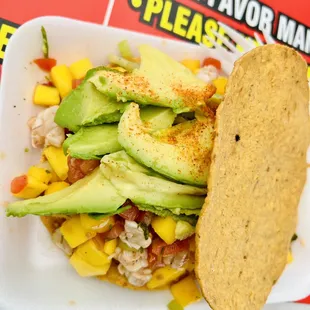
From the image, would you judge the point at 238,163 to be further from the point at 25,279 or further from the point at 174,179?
the point at 25,279

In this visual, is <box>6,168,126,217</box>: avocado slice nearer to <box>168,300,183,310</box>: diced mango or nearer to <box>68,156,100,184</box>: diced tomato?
<box>68,156,100,184</box>: diced tomato

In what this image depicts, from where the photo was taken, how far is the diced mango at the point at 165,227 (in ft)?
5.74

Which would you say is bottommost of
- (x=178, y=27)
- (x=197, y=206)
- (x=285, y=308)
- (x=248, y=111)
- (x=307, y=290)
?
(x=285, y=308)

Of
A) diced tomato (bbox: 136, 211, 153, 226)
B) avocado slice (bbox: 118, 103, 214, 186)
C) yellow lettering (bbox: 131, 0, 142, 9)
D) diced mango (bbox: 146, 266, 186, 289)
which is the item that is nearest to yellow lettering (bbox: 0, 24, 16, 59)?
yellow lettering (bbox: 131, 0, 142, 9)

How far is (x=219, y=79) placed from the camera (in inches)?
83.0

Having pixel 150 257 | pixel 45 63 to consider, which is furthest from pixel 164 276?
pixel 45 63

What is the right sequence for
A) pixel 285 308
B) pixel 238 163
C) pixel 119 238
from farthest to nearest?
pixel 285 308 → pixel 119 238 → pixel 238 163

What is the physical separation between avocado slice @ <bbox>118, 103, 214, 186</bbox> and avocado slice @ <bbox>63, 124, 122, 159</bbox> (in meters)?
0.09

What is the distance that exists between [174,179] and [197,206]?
113 mm

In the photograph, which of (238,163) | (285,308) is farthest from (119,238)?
(285,308)

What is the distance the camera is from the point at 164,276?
6.43 ft

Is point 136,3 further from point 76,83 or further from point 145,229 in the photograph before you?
point 145,229

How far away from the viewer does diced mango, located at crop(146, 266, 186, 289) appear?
1.95 metres

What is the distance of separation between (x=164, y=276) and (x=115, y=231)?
0.25m
